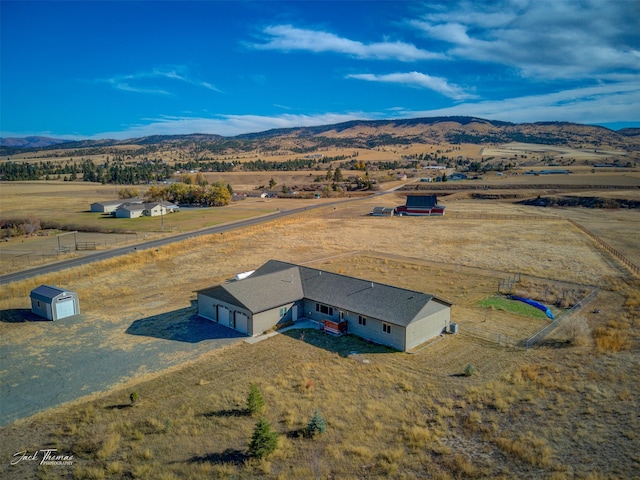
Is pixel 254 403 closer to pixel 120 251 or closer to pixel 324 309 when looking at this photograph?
pixel 324 309

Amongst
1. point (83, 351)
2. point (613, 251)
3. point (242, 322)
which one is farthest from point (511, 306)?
point (83, 351)

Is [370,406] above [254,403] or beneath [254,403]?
beneath

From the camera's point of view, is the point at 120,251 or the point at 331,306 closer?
the point at 331,306

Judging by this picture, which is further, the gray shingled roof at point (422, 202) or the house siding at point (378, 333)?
the gray shingled roof at point (422, 202)

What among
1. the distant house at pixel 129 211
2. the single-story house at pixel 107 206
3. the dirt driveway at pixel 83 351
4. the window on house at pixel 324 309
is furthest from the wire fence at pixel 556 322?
the single-story house at pixel 107 206

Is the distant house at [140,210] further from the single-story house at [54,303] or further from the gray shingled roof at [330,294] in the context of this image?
the gray shingled roof at [330,294]

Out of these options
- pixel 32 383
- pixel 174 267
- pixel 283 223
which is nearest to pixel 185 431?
pixel 32 383

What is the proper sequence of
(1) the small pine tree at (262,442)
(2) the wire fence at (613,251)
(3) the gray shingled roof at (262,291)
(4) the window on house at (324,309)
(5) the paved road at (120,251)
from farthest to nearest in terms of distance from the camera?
(2) the wire fence at (613,251)
(5) the paved road at (120,251)
(4) the window on house at (324,309)
(3) the gray shingled roof at (262,291)
(1) the small pine tree at (262,442)

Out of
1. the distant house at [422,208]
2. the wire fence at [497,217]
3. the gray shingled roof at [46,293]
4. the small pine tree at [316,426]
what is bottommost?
the small pine tree at [316,426]
